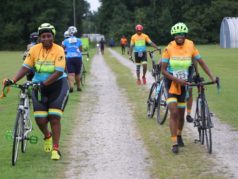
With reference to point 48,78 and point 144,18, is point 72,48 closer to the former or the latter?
point 48,78

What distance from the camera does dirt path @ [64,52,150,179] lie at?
7023 mm

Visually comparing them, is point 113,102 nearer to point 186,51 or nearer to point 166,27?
point 186,51

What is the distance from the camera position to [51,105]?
7605 millimetres

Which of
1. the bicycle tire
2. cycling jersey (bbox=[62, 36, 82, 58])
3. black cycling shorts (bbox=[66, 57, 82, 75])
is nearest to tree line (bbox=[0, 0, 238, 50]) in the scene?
black cycling shorts (bbox=[66, 57, 82, 75])

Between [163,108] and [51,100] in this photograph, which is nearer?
[51,100]

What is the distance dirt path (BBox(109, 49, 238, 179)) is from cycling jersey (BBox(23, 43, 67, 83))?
2483 millimetres

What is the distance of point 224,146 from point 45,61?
120 inches

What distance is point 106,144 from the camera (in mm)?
8805

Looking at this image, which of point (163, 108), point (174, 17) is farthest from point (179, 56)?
point (174, 17)

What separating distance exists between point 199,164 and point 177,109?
1243 mm

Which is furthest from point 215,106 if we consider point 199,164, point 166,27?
point 166,27

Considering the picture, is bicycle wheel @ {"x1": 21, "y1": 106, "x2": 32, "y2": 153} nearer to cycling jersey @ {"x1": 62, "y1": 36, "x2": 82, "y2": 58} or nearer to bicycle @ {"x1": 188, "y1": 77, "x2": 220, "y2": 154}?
bicycle @ {"x1": 188, "y1": 77, "x2": 220, "y2": 154}

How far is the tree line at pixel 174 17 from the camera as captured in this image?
85.6 meters

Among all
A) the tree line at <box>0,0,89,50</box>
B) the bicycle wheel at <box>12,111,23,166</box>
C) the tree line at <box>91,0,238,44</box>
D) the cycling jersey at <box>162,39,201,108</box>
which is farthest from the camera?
the tree line at <box>91,0,238,44</box>
